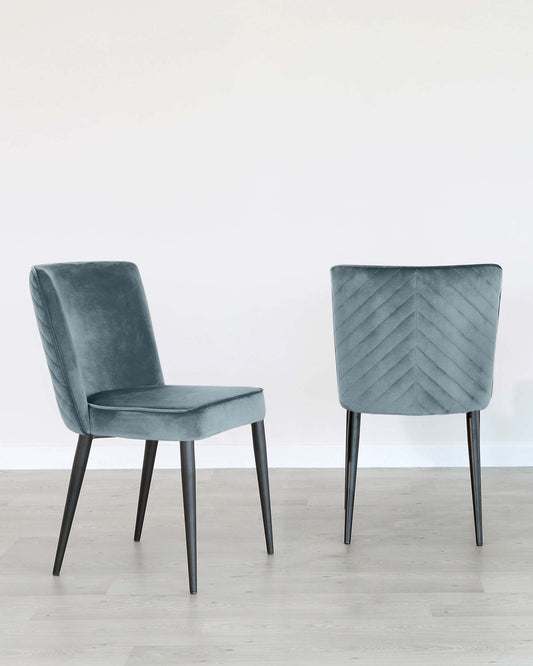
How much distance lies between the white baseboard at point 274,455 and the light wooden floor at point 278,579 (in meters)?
0.22

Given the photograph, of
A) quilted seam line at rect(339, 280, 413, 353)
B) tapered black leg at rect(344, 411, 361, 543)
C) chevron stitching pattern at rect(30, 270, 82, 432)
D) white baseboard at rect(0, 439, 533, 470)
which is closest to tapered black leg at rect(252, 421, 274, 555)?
tapered black leg at rect(344, 411, 361, 543)

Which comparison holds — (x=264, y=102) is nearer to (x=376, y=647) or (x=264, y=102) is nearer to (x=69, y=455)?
(x=69, y=455)

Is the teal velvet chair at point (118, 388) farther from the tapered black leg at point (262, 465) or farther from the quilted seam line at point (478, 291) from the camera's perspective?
the quilted seam line at point (478, 291)

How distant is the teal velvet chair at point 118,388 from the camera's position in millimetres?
2318

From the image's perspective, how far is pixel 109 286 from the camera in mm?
2686

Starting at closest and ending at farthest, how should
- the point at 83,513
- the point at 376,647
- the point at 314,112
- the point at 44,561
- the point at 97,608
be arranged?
1. the point at 376,647
2. the point at 97,608
3. the point at 44,561
4. the point at 83,513
5. the point at 314,112

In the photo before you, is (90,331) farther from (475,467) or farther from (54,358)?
(475,467)

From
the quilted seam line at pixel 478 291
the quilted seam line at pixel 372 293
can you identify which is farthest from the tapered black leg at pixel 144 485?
the quilted seam line at pixel 478 291

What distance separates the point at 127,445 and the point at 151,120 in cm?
126

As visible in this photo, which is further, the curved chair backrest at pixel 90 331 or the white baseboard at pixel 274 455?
the white baseboard at pixel 274 455

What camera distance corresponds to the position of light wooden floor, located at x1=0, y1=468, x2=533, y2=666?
6.54ft

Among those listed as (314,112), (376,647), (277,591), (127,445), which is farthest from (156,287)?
(376,647)

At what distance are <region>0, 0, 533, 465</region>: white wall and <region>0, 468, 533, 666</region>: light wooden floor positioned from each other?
54cm

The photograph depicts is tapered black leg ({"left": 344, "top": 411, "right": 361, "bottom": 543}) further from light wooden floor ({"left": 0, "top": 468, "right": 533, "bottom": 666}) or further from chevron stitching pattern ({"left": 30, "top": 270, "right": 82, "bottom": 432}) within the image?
chevron stitching pattern ({"left": 30, "top": 270, "right": 82, "bottom": 432})
